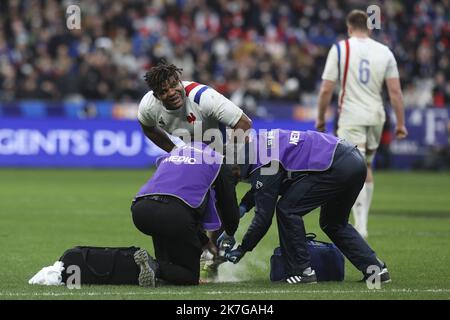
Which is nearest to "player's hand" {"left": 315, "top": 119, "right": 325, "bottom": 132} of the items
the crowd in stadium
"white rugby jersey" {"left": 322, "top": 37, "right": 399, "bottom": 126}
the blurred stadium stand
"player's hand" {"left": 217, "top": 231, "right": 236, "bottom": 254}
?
"white rugby jersey" {"left": 322, "top": 37, "right": 399, "bottom": 126}

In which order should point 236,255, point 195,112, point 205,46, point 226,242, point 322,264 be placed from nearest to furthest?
1. point 236,255
2. point 322,264
3. point 226,242
4. point 195,112
5. point 205,46

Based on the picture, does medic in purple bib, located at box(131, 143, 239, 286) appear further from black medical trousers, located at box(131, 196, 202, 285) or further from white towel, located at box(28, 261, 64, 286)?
white towel, located at box(28, 261, 64, 286)

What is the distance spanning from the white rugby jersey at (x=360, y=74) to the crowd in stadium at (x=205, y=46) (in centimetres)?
1411

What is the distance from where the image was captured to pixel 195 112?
909cm

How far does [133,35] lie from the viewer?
30.4 meters

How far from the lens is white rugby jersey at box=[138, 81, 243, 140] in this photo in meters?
8.94

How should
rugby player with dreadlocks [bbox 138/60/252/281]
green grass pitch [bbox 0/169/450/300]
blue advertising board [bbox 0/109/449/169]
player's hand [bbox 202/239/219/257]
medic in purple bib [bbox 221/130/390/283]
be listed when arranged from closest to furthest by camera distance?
1. green grass pitch [bbox 0/169/450/300]
2. medic in purple bib [bbox 221/130/390/283]
3. rugby player with dreadlocks [bbox 138/60/252/281]
4. player's hand [bbox 202/239/219/257]
5. blue advertising board [bbox 0/109/449/169]

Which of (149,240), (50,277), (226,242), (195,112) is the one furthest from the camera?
(149,240)

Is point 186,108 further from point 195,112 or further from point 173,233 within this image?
point 173,233

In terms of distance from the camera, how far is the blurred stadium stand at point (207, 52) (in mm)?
26172

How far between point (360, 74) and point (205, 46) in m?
18.3

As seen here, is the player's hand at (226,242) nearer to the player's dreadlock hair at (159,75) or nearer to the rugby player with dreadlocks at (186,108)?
the rugby player with dreadlocks at (186,108)

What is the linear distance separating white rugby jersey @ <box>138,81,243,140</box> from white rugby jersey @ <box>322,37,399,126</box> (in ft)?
10.3

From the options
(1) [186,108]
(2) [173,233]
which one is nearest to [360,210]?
(1) [186,108]
